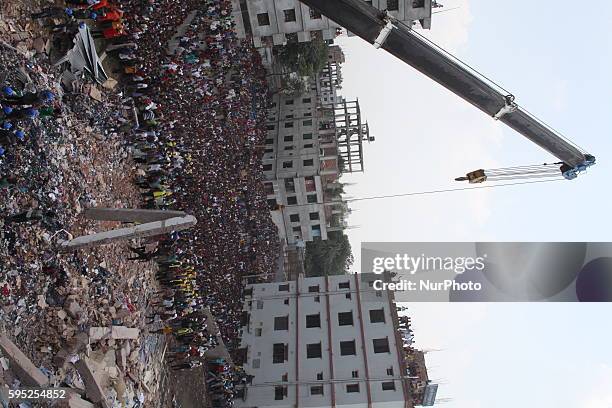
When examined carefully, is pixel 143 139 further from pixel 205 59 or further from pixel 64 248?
pixel 205 59

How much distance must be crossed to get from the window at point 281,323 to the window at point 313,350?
212 cm

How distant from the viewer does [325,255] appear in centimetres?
6275

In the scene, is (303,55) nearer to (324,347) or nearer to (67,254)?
(324,347)

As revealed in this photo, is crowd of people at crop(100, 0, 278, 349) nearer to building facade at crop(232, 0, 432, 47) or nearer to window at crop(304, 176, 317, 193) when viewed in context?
building facade at crop(232, 0, 432, 47)

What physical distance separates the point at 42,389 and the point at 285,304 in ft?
69.4

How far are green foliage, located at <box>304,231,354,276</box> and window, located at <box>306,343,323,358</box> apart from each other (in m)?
31.5

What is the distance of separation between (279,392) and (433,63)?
20.7m

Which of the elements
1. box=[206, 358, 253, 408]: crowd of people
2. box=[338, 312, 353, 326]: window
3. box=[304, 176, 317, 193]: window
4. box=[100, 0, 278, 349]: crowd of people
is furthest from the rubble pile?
box=[304, 176, 317, 193]: window

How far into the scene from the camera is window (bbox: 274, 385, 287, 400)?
88.1 ft

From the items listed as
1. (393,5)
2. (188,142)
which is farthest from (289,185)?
(188,142)

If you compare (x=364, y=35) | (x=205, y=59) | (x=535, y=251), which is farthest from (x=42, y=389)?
(x=205, y=59)

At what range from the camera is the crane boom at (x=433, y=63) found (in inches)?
482

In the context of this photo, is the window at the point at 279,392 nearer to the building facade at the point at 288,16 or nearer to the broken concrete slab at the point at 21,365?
the broken concrete slab at the point at 21,365

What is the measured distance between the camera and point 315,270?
2463 inches
